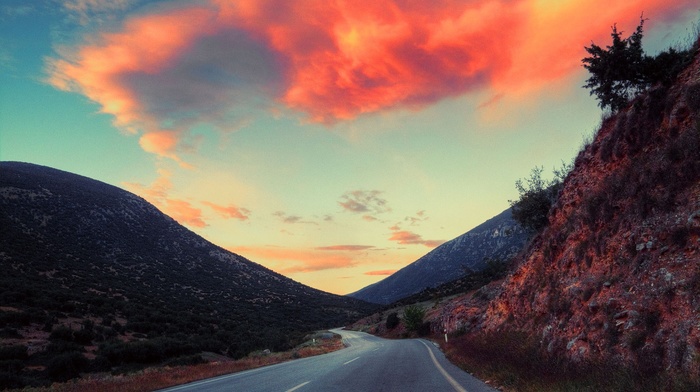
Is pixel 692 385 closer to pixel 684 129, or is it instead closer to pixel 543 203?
pixel 684 129

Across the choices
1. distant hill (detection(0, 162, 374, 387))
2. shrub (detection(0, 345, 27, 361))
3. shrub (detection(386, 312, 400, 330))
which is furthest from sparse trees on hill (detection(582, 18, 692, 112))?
shrub (detection(386, 312, 400, 330))

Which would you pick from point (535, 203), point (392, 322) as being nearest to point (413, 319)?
point (392, 322)

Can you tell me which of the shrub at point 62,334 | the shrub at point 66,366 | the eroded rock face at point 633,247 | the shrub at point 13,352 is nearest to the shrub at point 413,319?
the eroded rock face at point 633,247

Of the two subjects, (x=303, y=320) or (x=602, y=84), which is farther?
(x=303, y=320)

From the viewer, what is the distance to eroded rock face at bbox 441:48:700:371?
313 inches

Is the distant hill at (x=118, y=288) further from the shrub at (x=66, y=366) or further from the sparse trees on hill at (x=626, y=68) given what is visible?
the sparse trees on hill at (x=626, y=68)

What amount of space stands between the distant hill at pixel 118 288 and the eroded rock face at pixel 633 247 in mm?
21550

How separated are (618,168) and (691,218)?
5521 millimetres

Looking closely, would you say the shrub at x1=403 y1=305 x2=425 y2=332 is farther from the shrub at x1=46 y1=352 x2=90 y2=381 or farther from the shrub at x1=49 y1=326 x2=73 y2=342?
the shrub at x1=46 y1=352 x2=90 y2=381

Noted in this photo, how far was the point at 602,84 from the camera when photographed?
48.0 feet

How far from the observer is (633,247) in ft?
34.9

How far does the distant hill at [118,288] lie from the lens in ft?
84.3

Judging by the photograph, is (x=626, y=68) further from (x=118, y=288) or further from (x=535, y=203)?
(x=118, y=288)

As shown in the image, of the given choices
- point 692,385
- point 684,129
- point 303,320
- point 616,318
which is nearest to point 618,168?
point 684,129
